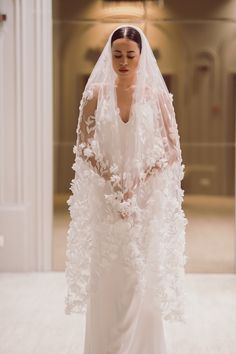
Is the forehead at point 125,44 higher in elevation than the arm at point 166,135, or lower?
higher

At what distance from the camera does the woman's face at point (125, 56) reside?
10.1ft

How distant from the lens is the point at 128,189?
10.1 ft

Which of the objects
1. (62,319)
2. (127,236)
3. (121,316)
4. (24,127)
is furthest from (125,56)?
(24,127)

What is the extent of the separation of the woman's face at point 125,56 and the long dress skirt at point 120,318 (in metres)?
0.97

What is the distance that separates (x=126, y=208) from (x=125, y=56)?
0.77m

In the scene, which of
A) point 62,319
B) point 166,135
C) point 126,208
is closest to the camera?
point 126,208

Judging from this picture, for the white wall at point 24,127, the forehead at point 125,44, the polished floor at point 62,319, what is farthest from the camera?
the white wall at point 24,127

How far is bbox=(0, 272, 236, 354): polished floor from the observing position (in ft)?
13.2

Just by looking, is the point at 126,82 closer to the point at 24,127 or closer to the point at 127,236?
the point at 127,236

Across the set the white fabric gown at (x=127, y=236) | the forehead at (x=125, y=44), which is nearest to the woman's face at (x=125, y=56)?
the forehead at (x=125, y=44)

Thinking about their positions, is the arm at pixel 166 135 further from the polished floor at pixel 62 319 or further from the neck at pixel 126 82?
the polished floor at pixel 62 319

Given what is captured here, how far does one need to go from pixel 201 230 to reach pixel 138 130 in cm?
339

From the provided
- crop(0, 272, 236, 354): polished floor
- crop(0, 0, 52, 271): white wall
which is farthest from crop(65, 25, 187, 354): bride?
crop(0, 0, 52, 271): white wall

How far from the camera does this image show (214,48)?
6.06 m
